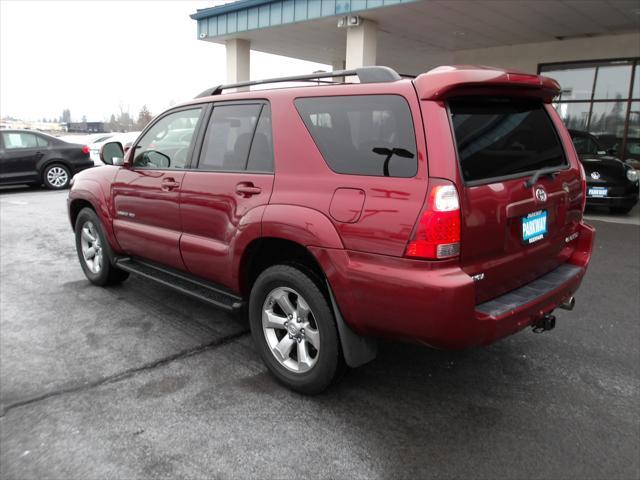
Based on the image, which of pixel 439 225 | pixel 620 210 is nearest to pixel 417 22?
pixel 620 210

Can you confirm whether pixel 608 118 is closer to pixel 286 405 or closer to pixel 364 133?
pixel 364 133

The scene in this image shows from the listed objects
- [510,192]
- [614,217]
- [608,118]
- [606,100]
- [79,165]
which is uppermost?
[606,100]

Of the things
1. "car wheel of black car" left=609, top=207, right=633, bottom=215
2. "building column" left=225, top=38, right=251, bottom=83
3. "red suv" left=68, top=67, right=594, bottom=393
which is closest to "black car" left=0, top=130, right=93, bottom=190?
"building column" left=225, top=38, right=251, bottom=83

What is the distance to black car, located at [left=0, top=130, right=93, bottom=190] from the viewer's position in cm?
1247

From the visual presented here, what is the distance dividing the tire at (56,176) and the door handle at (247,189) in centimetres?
1158

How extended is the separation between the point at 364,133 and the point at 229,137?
1.24m

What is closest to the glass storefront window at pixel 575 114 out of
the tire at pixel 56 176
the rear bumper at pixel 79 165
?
the rear bumper at pixel 79 165

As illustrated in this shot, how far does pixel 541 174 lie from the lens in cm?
304

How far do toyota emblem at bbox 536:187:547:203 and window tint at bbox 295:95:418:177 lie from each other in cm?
87

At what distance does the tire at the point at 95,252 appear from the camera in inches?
198

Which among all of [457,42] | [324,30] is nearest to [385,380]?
[324,30]

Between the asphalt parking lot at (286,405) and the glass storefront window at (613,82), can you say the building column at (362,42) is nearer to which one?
the glass storefront window at (613,82)

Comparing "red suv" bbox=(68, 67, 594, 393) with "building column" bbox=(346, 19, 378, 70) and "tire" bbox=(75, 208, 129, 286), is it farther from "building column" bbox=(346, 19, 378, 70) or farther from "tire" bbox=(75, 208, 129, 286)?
"building column" bbox=(346, 19, 378, 70)

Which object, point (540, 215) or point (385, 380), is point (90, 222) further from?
point (540, 215)
